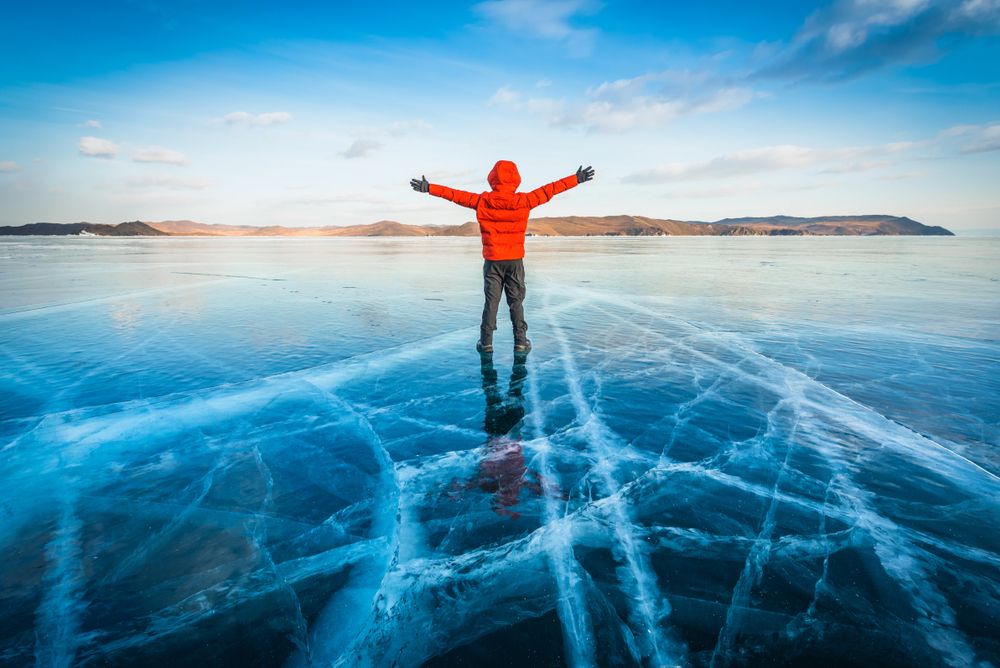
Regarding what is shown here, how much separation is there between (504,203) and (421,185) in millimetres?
1383

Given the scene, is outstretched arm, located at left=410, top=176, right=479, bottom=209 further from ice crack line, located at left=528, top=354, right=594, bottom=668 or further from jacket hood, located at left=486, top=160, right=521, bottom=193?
ice crack line, located at left=528, top=354, right=594, bottom=668

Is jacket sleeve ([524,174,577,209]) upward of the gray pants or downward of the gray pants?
upward

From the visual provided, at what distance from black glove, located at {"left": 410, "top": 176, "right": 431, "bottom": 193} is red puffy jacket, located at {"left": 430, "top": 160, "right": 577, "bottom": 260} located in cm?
12

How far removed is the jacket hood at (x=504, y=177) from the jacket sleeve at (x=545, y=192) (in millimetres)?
248

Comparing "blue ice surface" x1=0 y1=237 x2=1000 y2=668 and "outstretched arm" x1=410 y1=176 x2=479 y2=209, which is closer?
"blue ice surface" x1=0 y1=237 x2=1000 y2=668

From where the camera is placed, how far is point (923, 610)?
83.0 inches

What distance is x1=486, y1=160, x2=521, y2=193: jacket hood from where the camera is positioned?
6.10m

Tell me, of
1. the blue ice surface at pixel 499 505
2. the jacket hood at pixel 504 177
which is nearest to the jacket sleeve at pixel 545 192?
the jacket hood at pixel 504 177

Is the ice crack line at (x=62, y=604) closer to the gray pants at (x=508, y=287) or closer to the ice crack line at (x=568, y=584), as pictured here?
the ice crack line at (x=568, y=584)

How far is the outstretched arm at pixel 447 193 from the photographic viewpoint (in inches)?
250

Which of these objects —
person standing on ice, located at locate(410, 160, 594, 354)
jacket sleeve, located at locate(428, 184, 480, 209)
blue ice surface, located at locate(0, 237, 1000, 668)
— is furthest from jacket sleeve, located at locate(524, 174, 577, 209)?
blue ice surface, located at locate(0, 237, 1000, 668)

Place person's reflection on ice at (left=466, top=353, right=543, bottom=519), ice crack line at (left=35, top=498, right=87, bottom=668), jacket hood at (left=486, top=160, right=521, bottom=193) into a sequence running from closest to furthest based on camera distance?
1. ice crack line at (left=35, top=498, right=87, bottom=668)
2. person's reflection on ice at (left=466, top=353, right=543, bottom=519)
3. jacket hood at (left=486, top=160, right=521, bottom=193)

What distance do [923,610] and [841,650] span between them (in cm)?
59

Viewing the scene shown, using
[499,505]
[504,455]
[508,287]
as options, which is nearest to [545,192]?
[508,287]
